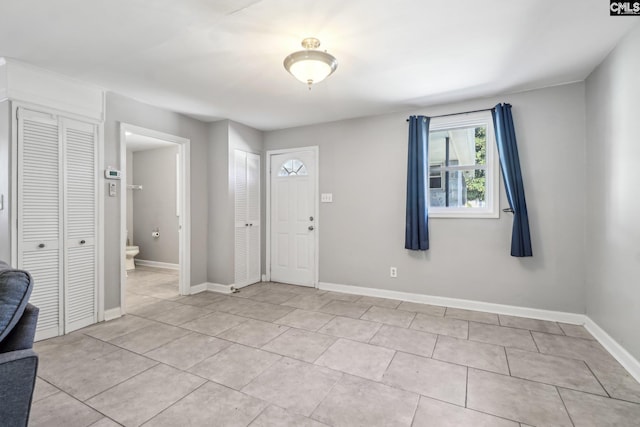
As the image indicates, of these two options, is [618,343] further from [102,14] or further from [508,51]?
[102,14]

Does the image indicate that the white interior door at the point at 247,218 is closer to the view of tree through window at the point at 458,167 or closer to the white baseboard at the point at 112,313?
the white baseboard at the point at 112,313

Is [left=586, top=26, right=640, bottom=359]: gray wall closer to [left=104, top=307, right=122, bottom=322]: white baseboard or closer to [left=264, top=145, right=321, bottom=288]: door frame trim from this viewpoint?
[left=264, top=145, right=321, bottom=288]: door frame trim

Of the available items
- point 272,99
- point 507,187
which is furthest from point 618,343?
point 272,99

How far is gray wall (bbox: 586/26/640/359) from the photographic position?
219cm

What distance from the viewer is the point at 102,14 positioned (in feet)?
6.57

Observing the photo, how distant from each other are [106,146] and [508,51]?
396 centimetres

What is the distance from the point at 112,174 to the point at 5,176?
824mm

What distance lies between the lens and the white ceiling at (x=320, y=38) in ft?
6.41

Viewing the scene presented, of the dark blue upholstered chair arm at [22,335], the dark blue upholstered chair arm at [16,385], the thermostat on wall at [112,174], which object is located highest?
the thermostat on wall at [112,174]

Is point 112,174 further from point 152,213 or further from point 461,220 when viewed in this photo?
point 461,220

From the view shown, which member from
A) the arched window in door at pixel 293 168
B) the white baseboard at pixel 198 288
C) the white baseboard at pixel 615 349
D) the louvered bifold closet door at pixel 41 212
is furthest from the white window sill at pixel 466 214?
the louvered bifold closet door at pixel 41 212

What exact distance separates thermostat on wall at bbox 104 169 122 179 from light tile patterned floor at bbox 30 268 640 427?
1.55 m

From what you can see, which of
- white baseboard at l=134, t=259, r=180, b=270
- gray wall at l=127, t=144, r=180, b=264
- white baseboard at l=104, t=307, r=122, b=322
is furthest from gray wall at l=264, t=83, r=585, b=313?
white baseboard at l=134, t=259, r=180, b=270

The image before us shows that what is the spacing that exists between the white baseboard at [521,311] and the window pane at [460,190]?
116 centimetres
